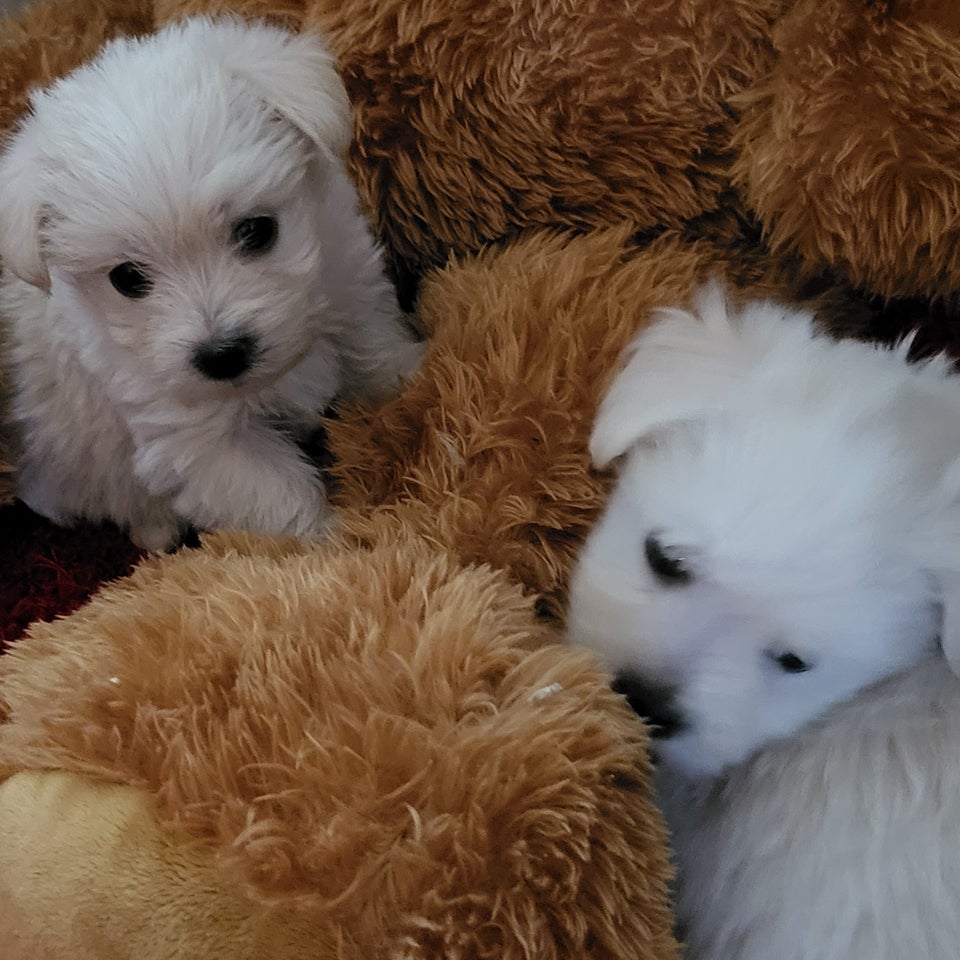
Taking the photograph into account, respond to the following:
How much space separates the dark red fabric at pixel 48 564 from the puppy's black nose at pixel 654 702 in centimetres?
86

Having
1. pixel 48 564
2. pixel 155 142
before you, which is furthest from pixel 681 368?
pixel 48 564

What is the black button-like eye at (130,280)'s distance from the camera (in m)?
1.14

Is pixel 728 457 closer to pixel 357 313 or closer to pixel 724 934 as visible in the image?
pixel 724 934

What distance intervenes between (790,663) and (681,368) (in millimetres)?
345

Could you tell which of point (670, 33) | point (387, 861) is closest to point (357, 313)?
point (670, 33)

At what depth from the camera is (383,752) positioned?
0.77 metres

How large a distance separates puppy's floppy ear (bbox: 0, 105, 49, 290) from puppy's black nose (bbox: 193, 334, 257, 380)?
0.21 metres

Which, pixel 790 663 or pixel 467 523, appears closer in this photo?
pixel 790 663

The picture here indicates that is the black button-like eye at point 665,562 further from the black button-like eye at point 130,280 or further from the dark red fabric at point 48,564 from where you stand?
the dark red fabric at point 48,564

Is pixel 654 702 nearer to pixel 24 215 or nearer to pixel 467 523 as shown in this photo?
pixel 467 523

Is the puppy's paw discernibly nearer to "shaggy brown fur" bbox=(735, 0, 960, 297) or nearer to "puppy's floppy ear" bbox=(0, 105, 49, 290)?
"puppy's floppy ear" bbox=(0, 105, 49, 290)

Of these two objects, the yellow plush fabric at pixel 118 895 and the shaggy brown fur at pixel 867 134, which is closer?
the yellow plush fabric at pixel 118 895

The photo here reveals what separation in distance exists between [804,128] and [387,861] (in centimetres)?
104

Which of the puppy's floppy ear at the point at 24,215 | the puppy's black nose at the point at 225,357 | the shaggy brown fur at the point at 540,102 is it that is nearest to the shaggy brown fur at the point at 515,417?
the shaggy brown fur at the point at 540,102
